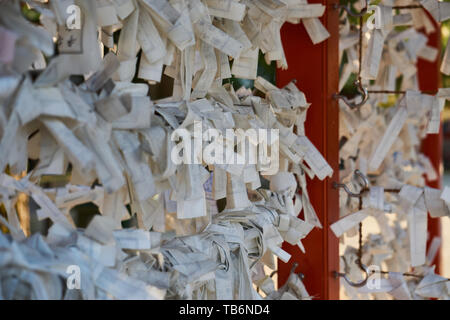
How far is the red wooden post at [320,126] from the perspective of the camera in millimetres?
1021

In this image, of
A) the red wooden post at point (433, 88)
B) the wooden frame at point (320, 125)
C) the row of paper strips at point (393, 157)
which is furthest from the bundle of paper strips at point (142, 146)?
the red wooden post at point (433, 88)

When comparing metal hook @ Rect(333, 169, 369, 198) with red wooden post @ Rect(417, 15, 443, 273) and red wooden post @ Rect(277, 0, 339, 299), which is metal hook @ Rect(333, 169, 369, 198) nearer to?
red wooden post @ Rect(277, 0, 339, 299)

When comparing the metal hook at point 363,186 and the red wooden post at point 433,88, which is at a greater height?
the red wooden post at point 433,88

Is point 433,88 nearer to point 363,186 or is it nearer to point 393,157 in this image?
point 393,157

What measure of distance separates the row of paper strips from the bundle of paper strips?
7.8 inches

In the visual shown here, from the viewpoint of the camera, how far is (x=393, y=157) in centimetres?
149

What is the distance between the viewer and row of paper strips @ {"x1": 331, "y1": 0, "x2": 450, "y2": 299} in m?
0.99

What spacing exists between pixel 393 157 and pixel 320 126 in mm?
530

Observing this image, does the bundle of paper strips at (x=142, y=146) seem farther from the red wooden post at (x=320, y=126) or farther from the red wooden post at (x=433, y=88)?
the red wooden post at (x=433, y=88)

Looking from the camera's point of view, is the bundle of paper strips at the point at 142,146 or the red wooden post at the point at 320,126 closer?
the bundle of paper strips at the point at 142,146

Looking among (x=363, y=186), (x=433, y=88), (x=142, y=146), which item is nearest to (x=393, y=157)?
(x=433, y=88)

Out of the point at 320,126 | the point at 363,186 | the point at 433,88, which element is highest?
the point at 433,88

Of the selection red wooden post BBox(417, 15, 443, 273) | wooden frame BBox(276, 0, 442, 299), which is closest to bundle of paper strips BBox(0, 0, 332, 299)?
wooden frame BBox(276, 0, 442, 299)

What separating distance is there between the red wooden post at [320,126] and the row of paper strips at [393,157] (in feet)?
0.12
